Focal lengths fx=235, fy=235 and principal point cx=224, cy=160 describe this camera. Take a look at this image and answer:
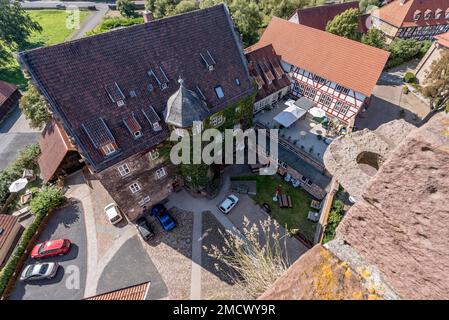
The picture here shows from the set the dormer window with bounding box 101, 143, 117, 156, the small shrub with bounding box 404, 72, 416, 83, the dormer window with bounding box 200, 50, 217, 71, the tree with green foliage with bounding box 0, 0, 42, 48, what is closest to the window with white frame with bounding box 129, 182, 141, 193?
the dormer window with bounding box 101, 143, 117, 156

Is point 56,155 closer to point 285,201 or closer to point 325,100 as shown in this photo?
point 285,201

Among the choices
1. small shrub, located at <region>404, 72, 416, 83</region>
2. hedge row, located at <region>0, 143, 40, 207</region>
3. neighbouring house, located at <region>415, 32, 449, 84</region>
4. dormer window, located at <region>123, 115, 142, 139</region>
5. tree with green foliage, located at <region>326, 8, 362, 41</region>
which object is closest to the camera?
dormer window, located at <region>123, 115, 142, 139</region>

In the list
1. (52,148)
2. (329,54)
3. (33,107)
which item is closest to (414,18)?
(329,54)

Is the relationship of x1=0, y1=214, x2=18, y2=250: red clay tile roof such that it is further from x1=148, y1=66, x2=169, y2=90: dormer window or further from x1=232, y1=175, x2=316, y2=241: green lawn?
x1=232, y1=175, x2=316, y2=241: green lawn

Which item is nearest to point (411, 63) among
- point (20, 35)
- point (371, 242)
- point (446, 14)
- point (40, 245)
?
point (446, 14)

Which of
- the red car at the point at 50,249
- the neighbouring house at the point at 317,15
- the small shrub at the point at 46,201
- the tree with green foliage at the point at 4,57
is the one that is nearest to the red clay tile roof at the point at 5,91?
the tree with green foliage at the point at 4,57

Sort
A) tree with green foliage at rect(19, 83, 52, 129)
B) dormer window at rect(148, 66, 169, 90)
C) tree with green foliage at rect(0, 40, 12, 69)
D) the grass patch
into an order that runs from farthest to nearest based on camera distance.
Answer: the grass patch
tree with green foliage at rect(0, 40, 12, 69)
tree with green foliage at rect(19, 83, 52, 129)
dormer window at rect(148, 66, 169, 90)

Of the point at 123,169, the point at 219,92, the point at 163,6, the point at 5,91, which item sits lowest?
the point at 5,91
